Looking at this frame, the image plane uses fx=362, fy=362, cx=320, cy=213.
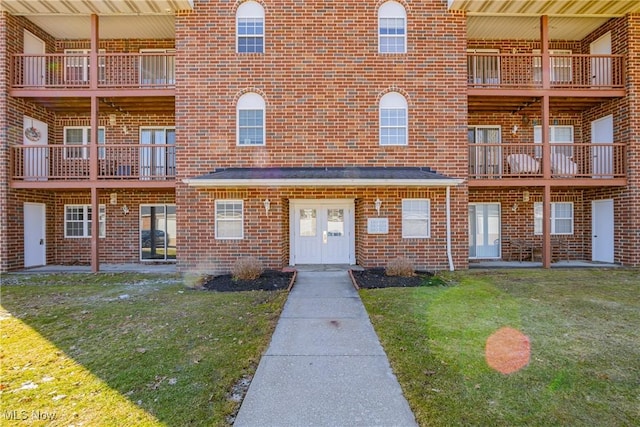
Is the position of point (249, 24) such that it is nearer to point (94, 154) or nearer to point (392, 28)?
point (392, 28)

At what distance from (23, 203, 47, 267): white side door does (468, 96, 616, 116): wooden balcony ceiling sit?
16046 millimetres

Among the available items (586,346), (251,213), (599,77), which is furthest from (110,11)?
(599,77)

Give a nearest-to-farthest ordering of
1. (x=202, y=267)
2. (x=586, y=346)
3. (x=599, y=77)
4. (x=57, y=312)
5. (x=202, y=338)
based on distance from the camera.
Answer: (x=586, y=346) < (x=202, y=338) < (x=57, y=312) < (x=202, y=267) < (x=599, y=77)

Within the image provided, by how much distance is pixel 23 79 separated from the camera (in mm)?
12383

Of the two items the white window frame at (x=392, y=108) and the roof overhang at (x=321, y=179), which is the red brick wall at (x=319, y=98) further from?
the roof overhang at (x=321, y=179)

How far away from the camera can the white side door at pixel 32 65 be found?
40.9ft

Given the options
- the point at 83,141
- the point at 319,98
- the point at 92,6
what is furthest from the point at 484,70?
the point at 83,141

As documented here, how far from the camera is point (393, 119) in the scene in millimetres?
12047

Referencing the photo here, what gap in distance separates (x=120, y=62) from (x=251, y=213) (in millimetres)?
7775

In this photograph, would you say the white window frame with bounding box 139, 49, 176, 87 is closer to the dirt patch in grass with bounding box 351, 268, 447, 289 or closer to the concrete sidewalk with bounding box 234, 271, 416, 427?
the dirt patch in grass with bounding box 351, 268, 447, 289

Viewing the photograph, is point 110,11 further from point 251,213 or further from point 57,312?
point 57,312

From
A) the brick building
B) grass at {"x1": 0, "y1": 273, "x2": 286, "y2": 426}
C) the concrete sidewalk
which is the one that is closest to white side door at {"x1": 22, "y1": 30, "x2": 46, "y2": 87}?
the brick building

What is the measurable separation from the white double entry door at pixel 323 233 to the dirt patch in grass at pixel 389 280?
2.01m

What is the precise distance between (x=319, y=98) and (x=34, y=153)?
33.6 ft
